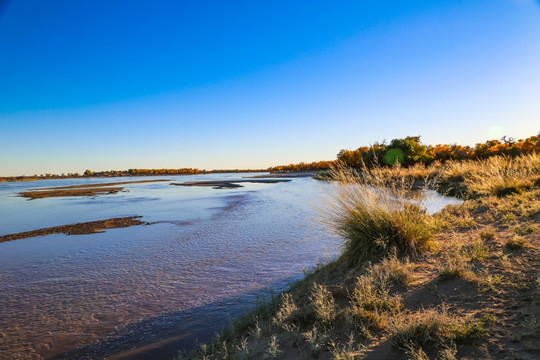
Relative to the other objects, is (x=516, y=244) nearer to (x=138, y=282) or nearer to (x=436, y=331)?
(x=436, y=331)

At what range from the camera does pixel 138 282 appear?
639 centimetres

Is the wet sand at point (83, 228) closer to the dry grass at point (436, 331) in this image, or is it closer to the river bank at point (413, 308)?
the river bank at point (413, 308)

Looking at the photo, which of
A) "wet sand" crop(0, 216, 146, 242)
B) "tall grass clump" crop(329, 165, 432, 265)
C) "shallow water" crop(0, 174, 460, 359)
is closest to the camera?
"shallow water" crop(0, 174, 460, 359)

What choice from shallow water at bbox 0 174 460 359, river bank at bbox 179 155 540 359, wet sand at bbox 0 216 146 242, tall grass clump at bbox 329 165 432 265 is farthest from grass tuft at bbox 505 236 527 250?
wet sand at bbox 0 216 146 242

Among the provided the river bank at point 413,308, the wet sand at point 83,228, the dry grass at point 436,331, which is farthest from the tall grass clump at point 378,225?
the wet sand at point 83,228

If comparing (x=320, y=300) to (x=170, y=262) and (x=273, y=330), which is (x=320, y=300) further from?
(x=170, y=262)

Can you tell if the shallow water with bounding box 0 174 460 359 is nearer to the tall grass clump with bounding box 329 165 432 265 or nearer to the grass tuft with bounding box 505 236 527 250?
the tall grass clump with bounding box 329 165 432 265

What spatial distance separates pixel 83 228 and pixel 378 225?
1243 centimetres

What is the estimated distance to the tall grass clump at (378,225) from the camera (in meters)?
5.43

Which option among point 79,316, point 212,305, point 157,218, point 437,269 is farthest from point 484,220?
point 157,218

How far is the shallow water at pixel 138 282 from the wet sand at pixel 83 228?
2.62 feet

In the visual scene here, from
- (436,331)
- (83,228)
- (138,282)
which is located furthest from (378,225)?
(83,228)

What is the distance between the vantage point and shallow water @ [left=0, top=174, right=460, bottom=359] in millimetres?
4320

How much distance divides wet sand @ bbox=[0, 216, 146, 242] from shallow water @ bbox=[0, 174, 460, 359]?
31.4 inches
